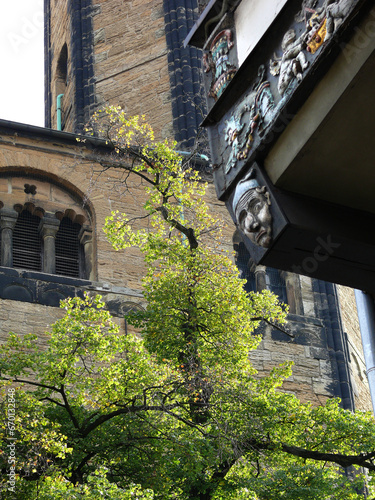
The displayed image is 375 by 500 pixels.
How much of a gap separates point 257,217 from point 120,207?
15.6 m

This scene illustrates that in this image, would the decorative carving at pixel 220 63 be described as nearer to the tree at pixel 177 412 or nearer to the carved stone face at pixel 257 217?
the carved stone face at pixel 257 217

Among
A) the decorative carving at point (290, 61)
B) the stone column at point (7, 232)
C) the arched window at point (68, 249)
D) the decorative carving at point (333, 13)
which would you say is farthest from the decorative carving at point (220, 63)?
the arched window at point (68, 249)

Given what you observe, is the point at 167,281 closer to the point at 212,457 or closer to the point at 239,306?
the point at 239,306

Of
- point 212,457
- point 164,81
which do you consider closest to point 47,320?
point 212,457

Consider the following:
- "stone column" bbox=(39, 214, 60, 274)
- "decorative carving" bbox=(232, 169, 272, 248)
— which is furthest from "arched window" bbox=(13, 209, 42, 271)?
"decorative carving" bbox=(232, 169, 272, 248)

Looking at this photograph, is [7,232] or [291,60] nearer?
[291,60]

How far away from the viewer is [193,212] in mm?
16172

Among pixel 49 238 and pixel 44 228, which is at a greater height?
pixel 44 228

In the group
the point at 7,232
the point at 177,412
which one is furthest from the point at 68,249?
the point at 177,412

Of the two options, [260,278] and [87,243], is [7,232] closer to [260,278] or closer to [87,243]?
[87,243]

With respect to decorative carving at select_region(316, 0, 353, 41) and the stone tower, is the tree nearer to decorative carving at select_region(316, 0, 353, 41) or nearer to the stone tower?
the stone tower

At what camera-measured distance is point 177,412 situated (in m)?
14.1

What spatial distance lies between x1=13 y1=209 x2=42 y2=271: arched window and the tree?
19.4ft

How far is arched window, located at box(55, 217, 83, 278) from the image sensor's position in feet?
69.1
